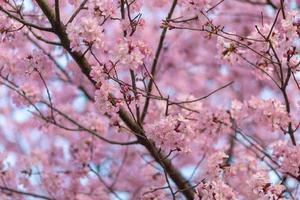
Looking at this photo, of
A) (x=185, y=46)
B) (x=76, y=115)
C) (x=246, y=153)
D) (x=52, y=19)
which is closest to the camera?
(x=52, y=19)

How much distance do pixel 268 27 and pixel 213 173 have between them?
123 cm

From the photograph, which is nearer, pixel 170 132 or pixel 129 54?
pixel 129 54

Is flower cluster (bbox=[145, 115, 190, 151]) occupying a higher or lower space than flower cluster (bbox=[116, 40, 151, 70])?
lower

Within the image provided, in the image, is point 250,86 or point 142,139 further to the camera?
point 250,86

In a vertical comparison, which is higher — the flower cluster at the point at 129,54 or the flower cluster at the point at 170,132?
the flower cluster at the point at 129,54

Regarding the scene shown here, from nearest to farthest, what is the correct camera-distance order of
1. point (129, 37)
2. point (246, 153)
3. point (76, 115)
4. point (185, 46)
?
point (129, 37) → point (246, 153) → point (76, 115) → point (185, 46)

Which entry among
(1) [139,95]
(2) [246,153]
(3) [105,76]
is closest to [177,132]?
(1) [139,95]

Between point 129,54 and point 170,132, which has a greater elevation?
point 129,54

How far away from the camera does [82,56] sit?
4.32 meters

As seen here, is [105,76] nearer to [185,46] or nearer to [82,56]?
[82,56]

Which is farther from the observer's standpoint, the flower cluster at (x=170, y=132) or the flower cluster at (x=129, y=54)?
the flower cluster at (x=170, y=132)

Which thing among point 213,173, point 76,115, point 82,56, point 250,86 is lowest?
point 213,173

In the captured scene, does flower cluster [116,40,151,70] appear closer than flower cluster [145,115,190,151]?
Yes

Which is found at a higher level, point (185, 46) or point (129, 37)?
point (185, 46)
